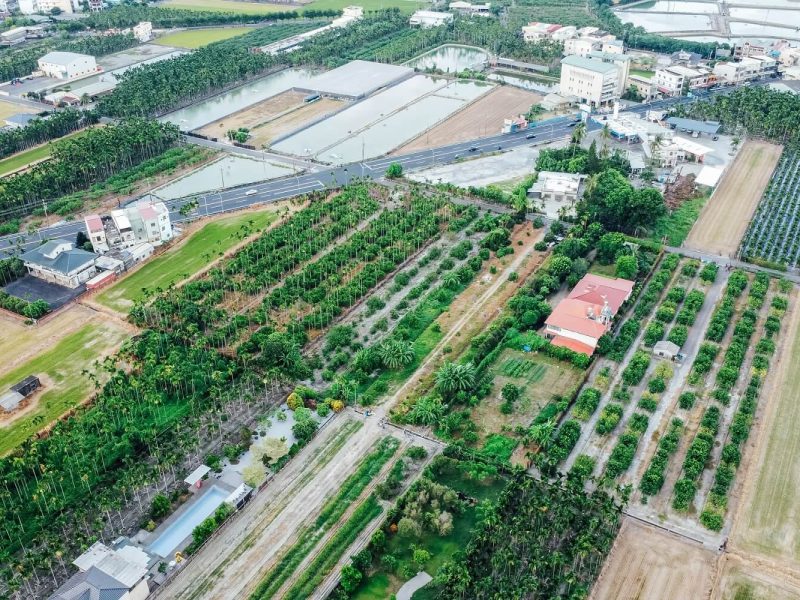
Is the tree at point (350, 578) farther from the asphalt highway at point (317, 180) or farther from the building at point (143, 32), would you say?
the building at point (143, 32)

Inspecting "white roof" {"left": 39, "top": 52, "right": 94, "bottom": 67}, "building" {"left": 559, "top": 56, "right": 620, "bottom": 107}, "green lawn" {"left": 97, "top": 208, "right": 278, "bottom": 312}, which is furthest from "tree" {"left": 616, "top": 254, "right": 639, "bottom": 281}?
"white roof" {"left": 39, "top": 52, "right": 94, "bottom": 67}

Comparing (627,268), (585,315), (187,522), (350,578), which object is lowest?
(187,522)

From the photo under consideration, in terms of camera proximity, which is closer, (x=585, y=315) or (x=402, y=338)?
(x=402, y=338)

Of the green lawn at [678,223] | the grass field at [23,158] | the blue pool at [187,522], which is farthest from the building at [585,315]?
the grass field at [23,158]

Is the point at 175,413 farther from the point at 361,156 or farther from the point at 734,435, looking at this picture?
the point at 361,156

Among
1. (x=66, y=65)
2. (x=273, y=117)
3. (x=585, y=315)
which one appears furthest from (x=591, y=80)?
(x=66, y=65)

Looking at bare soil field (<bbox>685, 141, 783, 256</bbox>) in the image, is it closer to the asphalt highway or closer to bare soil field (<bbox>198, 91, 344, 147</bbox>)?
the asphalt highway

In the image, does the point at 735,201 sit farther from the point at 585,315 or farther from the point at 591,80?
the point at 591,80

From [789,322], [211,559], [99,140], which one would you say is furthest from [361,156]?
[211,559]
